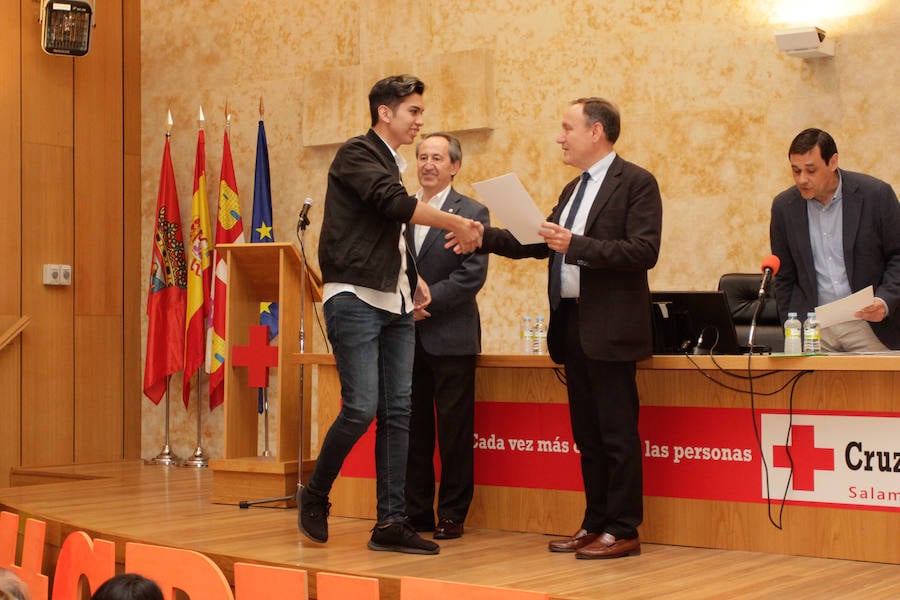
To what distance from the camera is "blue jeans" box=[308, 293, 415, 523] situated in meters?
3.65

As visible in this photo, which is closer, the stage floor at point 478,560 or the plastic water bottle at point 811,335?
the stage floor at point 478,560

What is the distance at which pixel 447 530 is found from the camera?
410 centimetres

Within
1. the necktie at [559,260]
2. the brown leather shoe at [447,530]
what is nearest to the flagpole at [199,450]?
the brown leather shoe at [447,530]

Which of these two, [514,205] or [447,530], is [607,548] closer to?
[447,530]

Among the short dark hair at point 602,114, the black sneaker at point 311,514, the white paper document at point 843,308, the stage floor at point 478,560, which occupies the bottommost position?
the stage floor at point 478,560

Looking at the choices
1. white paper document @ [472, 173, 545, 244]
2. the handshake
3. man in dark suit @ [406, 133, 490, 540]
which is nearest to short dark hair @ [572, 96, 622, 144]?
white paper document @ [472, 173, 545, 244]

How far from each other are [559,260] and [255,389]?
206 centimetres

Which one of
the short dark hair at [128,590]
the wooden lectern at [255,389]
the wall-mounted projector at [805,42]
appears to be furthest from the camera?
the wall-mounted projector at [805,42]

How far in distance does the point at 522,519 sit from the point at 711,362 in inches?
38.9

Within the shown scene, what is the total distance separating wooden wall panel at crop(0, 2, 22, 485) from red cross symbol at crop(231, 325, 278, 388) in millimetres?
2582

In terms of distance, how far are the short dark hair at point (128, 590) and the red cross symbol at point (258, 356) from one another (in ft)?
10.2

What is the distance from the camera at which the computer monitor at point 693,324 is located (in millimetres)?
3828

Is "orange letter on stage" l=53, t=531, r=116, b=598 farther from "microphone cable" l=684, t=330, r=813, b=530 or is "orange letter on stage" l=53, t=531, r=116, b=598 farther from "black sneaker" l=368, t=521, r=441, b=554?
"microphone cable" l=684, t=330, r=813, b=530

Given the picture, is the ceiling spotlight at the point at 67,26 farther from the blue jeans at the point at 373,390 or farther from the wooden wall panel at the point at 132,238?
the blue jeans at the point at 373,390
